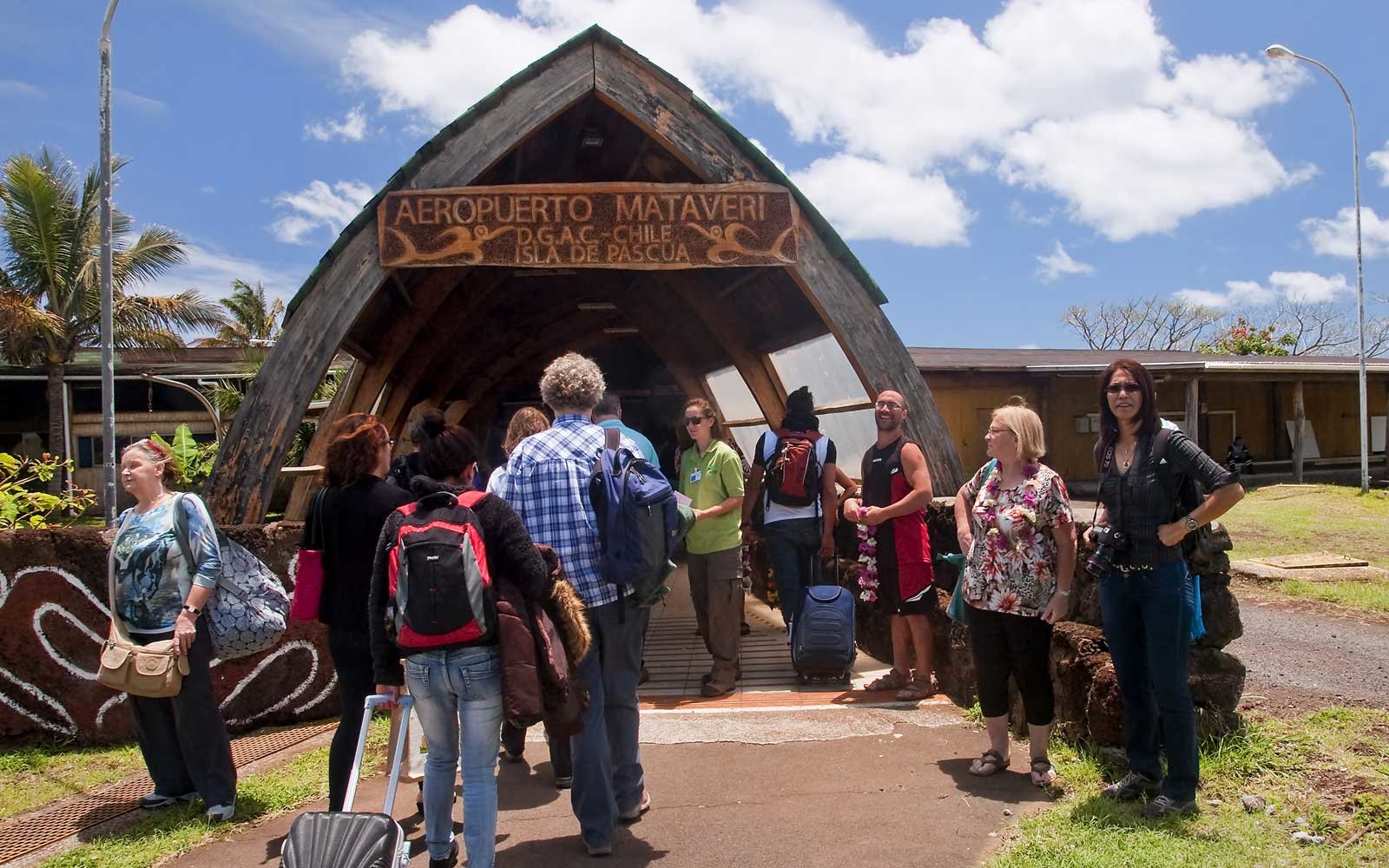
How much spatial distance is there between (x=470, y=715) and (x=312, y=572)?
1028mm

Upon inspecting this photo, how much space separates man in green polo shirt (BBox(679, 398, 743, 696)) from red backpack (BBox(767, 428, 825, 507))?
21cm

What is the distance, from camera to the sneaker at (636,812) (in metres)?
3.90

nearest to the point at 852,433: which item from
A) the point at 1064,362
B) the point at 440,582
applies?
the point at 440,582

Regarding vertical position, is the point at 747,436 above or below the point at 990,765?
above

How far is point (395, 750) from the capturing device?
3.44 m

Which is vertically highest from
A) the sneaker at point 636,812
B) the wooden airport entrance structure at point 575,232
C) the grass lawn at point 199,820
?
the wooden airport entrance structure at point 575,232

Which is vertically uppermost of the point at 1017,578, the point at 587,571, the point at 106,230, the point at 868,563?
the point at 106,230

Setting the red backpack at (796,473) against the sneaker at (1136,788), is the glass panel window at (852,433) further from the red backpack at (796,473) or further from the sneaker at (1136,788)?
the sneaker at (1136,788)

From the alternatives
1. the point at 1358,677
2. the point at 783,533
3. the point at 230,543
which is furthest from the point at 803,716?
the point at 1358,677

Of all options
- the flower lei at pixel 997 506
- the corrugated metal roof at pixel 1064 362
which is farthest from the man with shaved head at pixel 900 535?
the corrugated metal roof at pixel 1064 362

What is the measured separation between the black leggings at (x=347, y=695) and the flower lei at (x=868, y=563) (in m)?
2.88


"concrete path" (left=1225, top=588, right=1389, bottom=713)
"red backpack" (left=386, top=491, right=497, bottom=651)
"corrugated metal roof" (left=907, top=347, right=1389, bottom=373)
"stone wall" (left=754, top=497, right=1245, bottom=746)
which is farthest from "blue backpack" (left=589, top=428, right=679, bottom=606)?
"corrugated metal roof" (left=907, top=347, right=1389, bottom=373)

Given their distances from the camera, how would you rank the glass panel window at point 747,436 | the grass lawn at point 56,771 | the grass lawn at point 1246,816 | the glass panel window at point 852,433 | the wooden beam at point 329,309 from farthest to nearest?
1. the glass panel window at point 747,436
2. the glass panel window at point 852,433
3. the wooden beam at point 329,309
4. the grass lawn at point 56,771
5. the grass lawn at point 1246,816

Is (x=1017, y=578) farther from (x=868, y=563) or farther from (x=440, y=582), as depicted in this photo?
(x=440, y=582)
